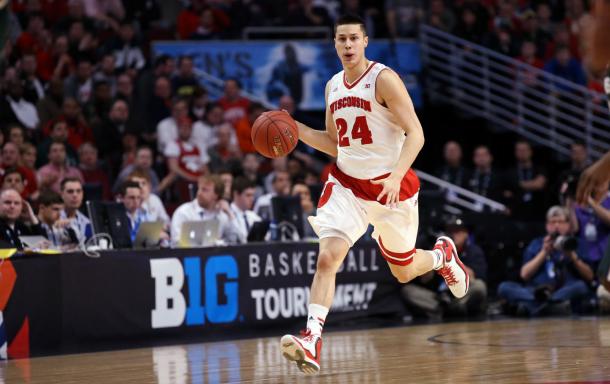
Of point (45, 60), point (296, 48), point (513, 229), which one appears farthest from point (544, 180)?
point (45, 60)

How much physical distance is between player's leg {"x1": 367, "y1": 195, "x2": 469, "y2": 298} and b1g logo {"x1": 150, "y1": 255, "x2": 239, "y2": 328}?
3040mm

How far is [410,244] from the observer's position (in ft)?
29.5

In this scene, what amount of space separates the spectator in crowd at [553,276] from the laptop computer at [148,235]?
4.54 meters

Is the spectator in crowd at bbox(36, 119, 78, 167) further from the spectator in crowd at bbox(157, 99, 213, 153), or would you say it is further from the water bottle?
the water bottle

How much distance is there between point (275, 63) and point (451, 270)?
8.96 meters

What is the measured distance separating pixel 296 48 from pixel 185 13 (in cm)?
181

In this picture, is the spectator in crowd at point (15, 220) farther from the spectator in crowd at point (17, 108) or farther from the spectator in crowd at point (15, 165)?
the spectator in crowd at point (17, 108)

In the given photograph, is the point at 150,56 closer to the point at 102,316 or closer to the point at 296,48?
the point at 296,48

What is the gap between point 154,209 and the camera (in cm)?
1308

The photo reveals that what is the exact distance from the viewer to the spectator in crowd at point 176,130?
1549cm

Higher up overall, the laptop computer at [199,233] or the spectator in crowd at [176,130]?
the spectator in crowd at [176,130]

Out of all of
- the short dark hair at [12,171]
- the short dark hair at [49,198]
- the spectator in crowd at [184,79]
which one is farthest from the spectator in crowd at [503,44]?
the short dark hair at [49,198]

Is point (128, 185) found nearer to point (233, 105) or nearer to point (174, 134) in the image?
point (174, 134)

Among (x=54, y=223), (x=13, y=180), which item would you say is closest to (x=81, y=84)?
(x=13, y=180)
